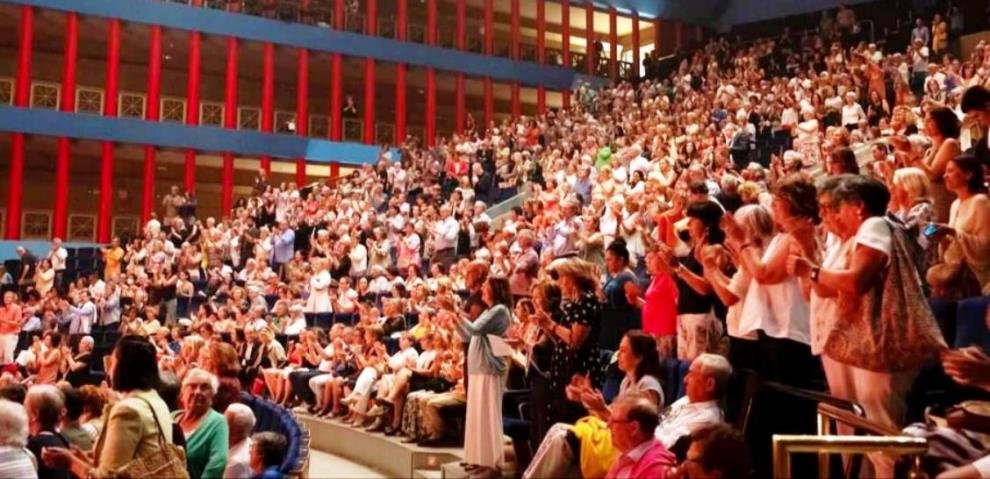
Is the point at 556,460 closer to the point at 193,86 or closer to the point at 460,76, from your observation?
the point at 193,86

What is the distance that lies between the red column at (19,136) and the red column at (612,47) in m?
14.4

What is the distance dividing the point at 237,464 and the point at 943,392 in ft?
10.1

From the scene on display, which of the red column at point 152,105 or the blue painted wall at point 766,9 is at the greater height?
the blue painted wall at point 766,9

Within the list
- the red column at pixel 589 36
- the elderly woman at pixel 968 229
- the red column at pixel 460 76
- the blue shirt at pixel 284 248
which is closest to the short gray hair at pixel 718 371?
the elderly woman at pixel 968 229

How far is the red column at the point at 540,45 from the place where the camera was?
25109 millimetres

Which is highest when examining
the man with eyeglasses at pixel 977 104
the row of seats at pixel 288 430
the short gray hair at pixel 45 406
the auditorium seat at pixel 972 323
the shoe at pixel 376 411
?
the man with eyeglasses at pixel 977 104

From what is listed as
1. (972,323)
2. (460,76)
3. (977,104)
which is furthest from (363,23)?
(972,323)

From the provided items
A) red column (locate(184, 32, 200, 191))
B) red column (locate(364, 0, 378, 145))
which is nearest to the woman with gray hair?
red column (locate(184, 32, 200, 191))

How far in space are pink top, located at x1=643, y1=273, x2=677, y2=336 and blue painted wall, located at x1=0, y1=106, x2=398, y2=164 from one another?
58.0 ft

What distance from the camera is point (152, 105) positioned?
21062 mm

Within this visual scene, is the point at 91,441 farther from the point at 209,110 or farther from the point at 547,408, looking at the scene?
the point at 209,110

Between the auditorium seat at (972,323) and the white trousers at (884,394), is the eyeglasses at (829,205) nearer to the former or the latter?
the white trousers at (884,394)

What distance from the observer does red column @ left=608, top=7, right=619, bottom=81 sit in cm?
2612

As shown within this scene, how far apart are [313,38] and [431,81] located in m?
3.20
